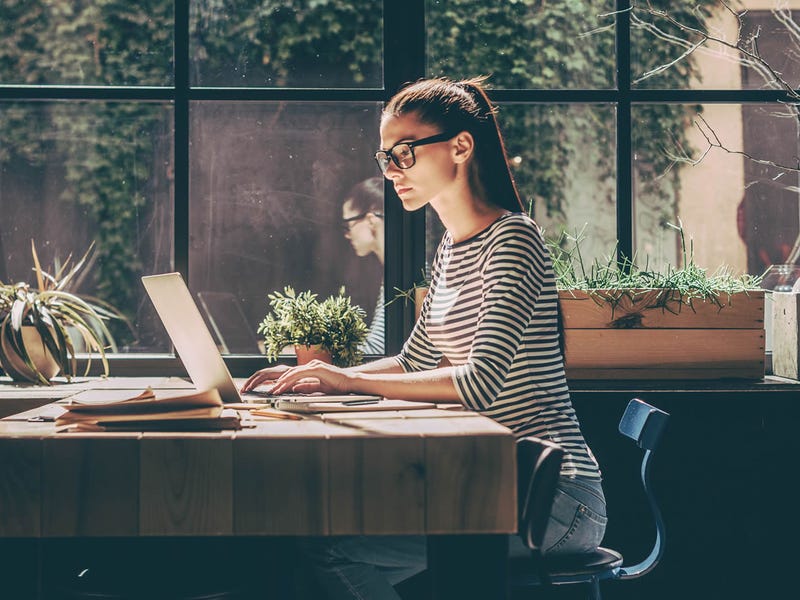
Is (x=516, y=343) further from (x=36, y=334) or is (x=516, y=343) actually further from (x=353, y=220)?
(x=36, y=334)

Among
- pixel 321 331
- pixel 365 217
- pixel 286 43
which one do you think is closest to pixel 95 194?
pixel 286 43

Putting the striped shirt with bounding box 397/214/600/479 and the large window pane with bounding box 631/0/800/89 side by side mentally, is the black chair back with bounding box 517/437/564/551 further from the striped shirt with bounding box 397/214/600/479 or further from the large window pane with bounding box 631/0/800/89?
the large window pane with bounding box 631/0/800/89

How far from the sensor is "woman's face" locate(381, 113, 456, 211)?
2.14m

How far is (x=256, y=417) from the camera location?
5.54 feet

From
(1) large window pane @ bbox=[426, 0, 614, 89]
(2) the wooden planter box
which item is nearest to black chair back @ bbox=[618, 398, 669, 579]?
(2) the wooden planter box

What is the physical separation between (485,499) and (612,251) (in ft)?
6.92

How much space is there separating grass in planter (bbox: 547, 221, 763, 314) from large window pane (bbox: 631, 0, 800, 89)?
2.05 ft

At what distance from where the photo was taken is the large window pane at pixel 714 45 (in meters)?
3.40

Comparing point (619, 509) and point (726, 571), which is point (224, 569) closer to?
point (619, 509)

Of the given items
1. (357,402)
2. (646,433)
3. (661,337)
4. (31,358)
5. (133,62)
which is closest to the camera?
(357,402)

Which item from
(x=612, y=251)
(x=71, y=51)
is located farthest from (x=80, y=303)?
(x=612, y=251)

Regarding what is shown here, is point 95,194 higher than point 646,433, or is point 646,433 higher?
point 95,194

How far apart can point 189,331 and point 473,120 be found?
0.89m

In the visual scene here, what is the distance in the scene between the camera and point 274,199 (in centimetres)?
332
